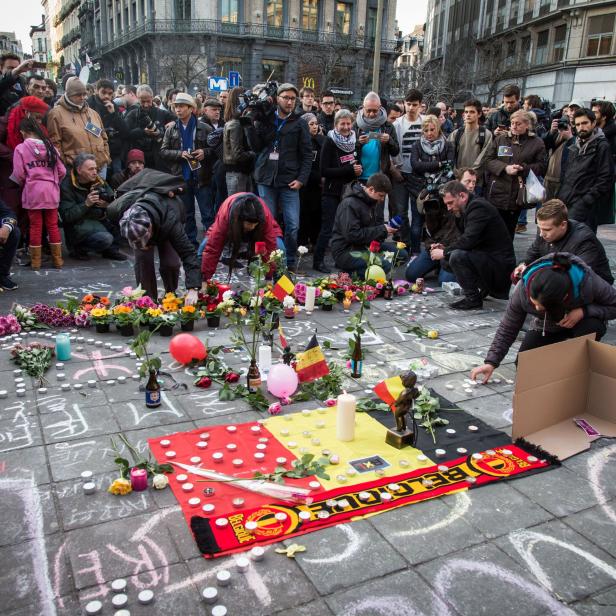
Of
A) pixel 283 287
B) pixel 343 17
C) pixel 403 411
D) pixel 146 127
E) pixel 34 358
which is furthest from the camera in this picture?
pixel 343 17

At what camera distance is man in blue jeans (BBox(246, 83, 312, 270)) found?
7141 millimetres

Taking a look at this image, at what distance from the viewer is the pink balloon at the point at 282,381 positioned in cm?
392

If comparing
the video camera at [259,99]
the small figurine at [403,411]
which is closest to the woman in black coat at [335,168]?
the video camera at [259,99]

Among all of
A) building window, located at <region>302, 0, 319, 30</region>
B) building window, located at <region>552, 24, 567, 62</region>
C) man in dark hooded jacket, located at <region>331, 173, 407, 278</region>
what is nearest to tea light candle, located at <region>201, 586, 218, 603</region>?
man in dark hooded jacket, located at <region>331, 173, 407, 278</region>

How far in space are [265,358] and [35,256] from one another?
4083 millimetres

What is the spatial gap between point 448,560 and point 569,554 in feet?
1.74

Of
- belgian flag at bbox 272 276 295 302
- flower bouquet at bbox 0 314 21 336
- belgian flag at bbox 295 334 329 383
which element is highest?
belgian flag at bbox 272 276 295 302

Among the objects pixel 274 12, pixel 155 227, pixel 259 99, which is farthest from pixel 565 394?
pixel 274 12

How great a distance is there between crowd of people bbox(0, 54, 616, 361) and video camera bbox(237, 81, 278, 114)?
0.05ft

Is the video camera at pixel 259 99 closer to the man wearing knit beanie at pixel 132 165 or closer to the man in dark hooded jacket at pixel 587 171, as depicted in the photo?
the man wearing knit beanie at pixel 132 165

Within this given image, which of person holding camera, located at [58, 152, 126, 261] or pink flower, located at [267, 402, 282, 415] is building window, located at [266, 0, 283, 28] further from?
pink flower, located at [267, 402, 282, 415]

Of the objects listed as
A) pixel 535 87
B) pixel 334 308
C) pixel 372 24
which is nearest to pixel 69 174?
pixel 334 308

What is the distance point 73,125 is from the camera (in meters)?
7.59

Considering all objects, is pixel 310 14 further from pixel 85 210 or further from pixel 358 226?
pixel 358 226
